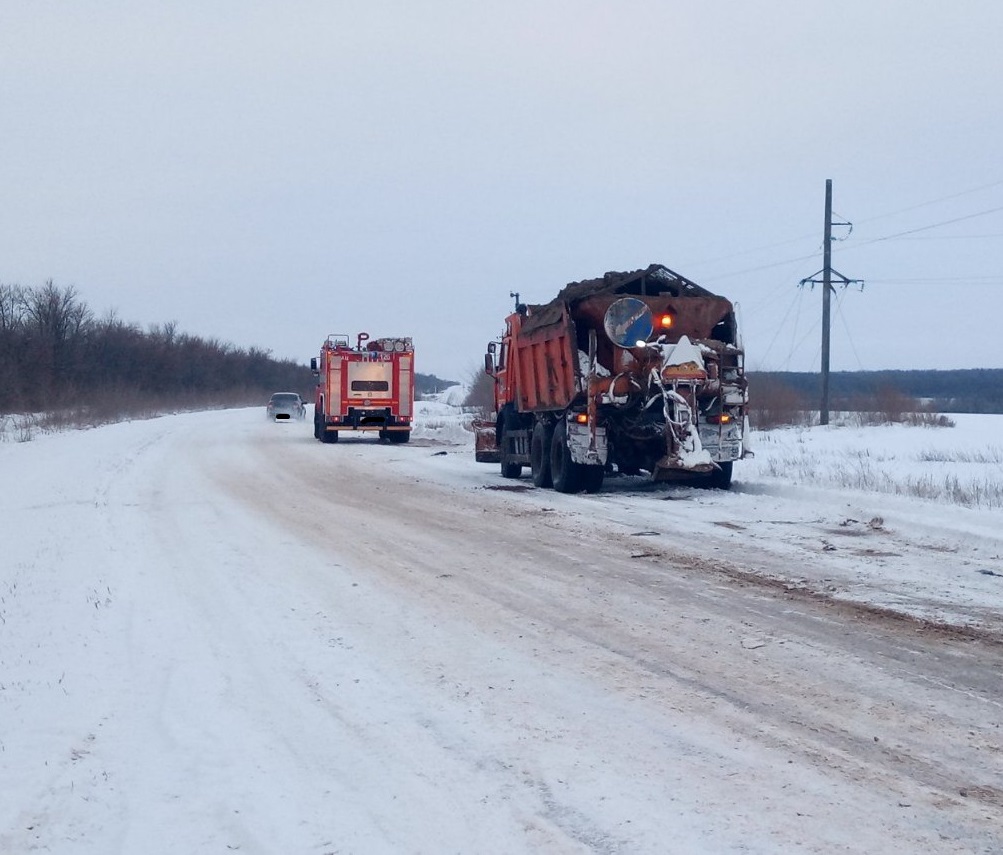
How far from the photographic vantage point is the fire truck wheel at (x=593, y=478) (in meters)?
17.0

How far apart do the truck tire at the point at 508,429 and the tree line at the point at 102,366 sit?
38306 millimetres

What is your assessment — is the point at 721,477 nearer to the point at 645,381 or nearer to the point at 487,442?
the point at 645,381

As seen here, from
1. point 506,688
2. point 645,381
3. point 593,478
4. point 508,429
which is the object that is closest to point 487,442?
point 508,429

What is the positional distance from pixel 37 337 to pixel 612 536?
2505 inches

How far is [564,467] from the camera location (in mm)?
17281

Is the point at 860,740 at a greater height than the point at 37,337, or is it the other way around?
the point at 37,337

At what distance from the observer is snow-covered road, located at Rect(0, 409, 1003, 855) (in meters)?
4.33

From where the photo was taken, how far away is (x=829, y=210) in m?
37.7

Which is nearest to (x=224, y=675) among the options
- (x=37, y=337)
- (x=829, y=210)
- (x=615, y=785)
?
(x=615, y=785)

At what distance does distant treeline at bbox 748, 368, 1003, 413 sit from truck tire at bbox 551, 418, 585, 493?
23709 millimetres

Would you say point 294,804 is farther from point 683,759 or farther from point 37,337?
point 37,337

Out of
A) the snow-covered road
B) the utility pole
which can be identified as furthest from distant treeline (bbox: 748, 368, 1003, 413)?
the snow-covered road

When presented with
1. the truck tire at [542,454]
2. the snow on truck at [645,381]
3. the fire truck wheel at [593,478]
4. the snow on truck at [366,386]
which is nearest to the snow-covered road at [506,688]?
the snow on truck at [645,381]

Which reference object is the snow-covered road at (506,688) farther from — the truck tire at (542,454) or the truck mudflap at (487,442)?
the truck mudflap at (487,442)
